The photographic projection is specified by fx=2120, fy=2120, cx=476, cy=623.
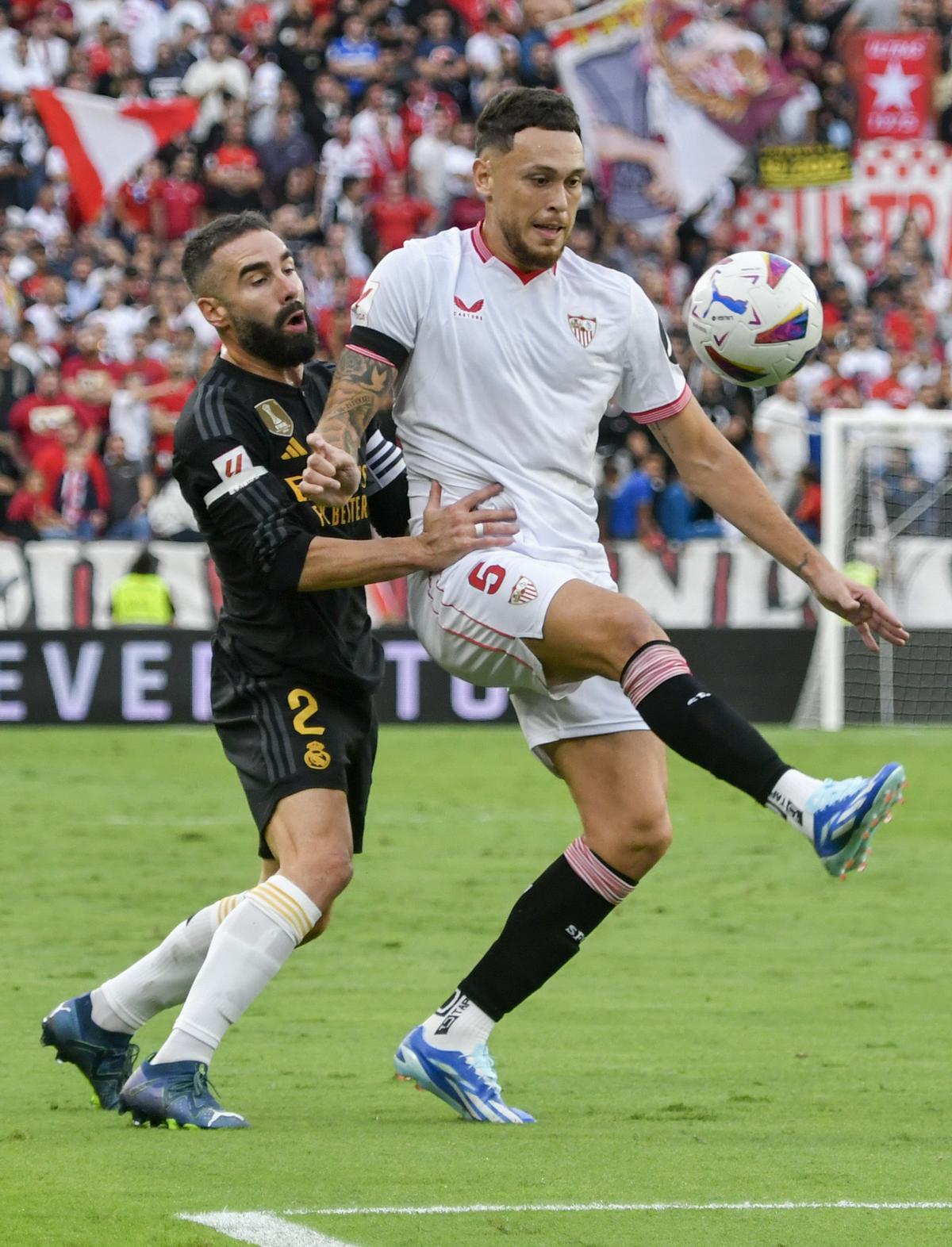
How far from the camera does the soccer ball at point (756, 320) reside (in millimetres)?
5652

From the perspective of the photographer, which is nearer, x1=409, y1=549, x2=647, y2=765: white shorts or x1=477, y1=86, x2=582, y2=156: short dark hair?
x1=409, y1=549, x2=647, y2=765: white shorts

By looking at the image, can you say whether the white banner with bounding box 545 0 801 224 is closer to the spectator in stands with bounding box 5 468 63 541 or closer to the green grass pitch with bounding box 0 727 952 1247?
the spectator in stands with bounding box 5 468 63 541

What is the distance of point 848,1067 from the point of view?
6031 millimetres

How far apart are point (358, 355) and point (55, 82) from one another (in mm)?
17706

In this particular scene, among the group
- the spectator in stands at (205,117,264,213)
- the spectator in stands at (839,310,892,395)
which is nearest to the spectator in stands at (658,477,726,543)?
the spectator in stands at (839,310,892,395)

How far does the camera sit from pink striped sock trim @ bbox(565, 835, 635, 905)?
5414 millimetres

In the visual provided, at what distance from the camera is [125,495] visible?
18047 millimetres

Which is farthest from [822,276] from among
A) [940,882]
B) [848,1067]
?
[848,1067]

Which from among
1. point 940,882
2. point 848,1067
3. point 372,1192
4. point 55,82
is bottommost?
point 940,882

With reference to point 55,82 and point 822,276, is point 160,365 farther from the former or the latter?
point 822,276

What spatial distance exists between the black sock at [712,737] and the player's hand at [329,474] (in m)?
0.85

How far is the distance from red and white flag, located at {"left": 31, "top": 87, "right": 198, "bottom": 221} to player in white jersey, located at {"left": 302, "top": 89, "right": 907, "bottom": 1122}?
52.1 feet

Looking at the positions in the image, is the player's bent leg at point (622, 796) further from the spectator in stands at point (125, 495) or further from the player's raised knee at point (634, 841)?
the spectator in stands at point (125, 495)

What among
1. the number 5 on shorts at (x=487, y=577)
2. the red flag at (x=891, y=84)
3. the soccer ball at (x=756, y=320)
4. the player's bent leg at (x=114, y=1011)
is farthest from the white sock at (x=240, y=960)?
the red flag at (x=891, y=84)
